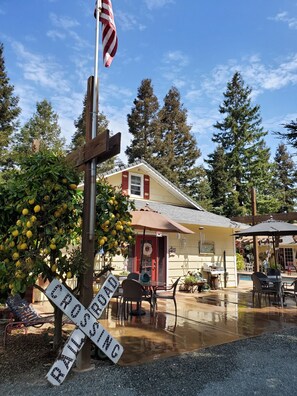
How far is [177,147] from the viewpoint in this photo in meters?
33.9

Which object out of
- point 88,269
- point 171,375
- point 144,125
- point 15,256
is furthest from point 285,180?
point 15,256

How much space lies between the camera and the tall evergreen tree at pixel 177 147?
3130 cm

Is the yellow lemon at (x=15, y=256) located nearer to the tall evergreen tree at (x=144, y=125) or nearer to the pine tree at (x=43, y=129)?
the pine tree at (x=43, y=129)

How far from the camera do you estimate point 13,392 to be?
10.1ft

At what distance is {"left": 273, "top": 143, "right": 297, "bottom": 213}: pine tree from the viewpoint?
38.8 m

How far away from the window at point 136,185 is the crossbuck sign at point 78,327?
900 centimetres

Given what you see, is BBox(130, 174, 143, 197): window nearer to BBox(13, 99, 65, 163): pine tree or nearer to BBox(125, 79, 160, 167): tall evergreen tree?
BBox(13, 99, 65, 163): pine tree

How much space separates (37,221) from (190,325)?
169 inches

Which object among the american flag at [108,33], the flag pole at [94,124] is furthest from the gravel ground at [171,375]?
the american flag at [108,33]

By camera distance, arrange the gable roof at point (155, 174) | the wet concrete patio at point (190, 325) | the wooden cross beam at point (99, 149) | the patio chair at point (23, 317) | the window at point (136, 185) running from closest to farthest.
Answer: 1. the wooden cross beam at point (99, 149)
2. the wet concrete patio at point (190, 325)
3. the patio chair at point (23, 317)
4. the gable roof at point (155, 174)
5. the window at point (136, 185)

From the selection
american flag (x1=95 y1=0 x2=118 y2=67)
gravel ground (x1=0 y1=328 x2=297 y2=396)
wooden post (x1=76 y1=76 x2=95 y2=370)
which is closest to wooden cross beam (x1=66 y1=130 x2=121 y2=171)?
wooden post (x1=76 y1=76 x2=95 y2=370)

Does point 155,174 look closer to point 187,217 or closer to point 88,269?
point 187,217

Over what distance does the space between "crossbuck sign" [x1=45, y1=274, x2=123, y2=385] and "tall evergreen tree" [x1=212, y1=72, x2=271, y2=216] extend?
89.4 ft

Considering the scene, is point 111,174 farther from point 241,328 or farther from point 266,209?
point 266,209
